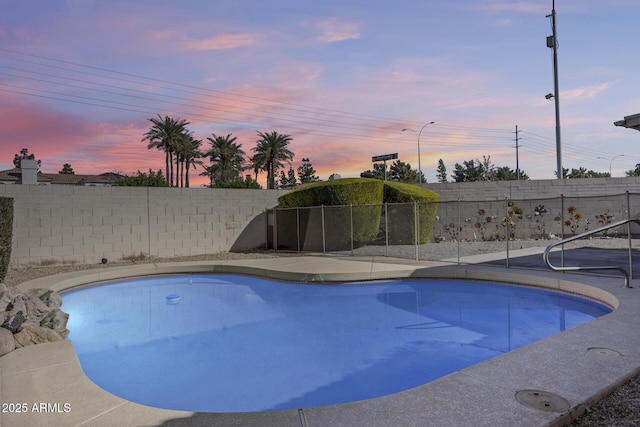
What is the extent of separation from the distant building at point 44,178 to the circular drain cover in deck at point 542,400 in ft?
53.8

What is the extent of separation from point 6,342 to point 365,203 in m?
10.9

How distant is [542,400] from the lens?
260cm

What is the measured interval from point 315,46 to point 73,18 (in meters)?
6.27

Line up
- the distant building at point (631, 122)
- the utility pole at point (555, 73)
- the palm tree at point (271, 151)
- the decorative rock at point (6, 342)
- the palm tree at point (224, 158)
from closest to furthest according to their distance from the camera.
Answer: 1. the decorative rock at point (6, 342)
2. the distant building at point (631, 122)
3. the utility pole at point (555, 73)
4. the palm tree at point (271, 151)
5. the palm tree at point (224, 158)

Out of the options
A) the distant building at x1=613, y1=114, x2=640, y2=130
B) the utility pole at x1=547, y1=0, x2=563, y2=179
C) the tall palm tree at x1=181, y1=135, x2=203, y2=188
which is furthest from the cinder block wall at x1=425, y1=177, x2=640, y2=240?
the tall palm tree at x1=181, y1=135, x2=203, y2=188

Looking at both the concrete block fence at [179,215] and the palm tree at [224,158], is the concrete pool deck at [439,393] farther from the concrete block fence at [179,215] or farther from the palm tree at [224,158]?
the palm tree at [224,158]

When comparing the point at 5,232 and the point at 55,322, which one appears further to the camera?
the point at 5,232

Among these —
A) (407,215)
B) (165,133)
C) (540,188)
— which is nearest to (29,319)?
(407,215)

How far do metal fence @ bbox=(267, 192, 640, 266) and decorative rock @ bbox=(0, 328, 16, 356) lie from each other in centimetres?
942

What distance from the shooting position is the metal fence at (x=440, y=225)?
13.4 m

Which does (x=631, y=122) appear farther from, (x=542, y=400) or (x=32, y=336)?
(x=32, y=336)

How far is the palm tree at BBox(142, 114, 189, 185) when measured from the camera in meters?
41.8

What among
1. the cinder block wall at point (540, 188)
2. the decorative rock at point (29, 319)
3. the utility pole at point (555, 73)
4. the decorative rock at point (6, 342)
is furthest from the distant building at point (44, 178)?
the utility pole at point (555, 73)

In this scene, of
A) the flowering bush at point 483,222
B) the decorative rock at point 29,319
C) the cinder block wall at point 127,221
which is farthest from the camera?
the flowering bush at point 483,222
